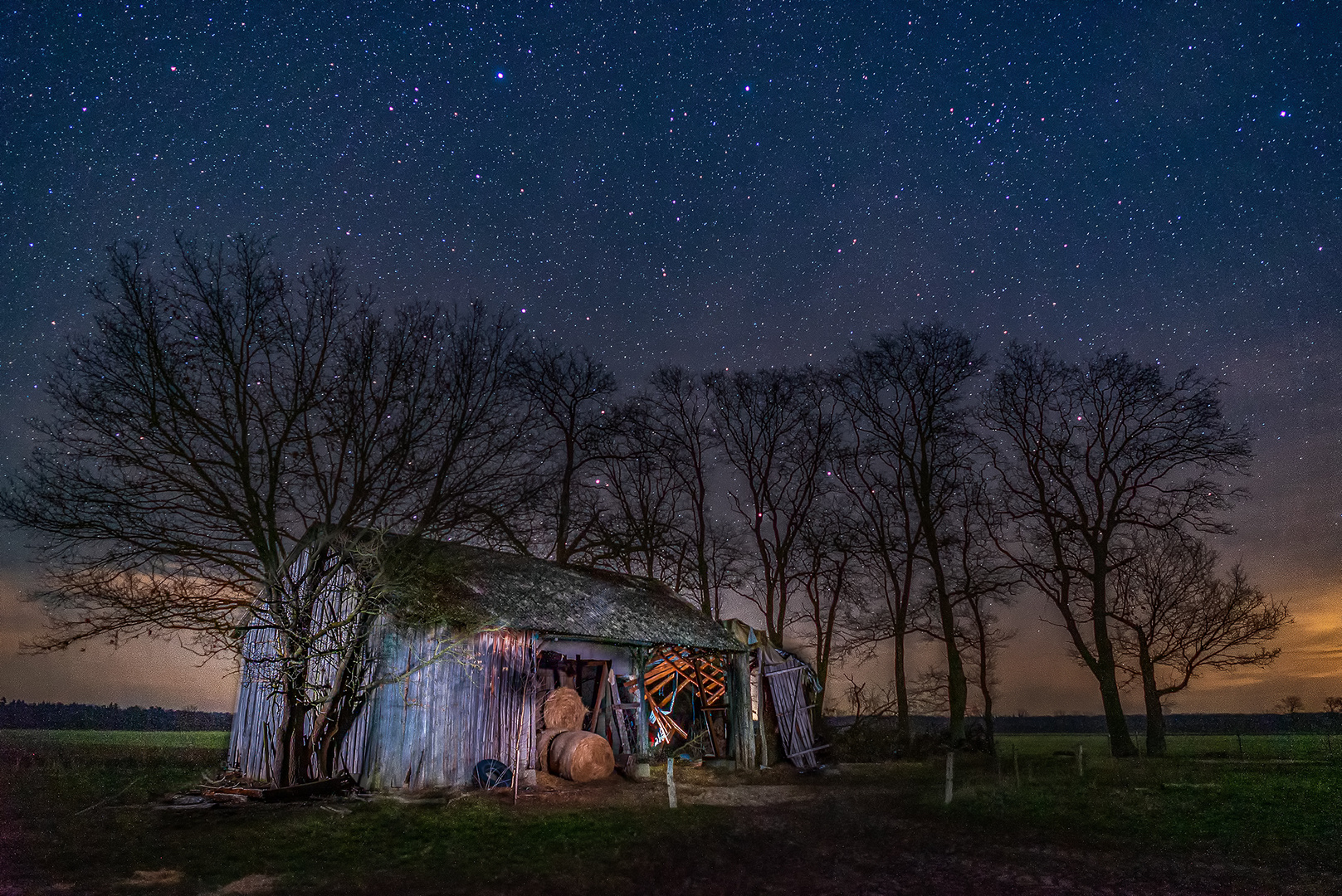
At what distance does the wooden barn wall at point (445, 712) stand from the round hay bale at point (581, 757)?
0.82 metres

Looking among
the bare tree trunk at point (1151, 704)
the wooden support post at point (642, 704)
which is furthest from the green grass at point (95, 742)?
the bare tree trunk at point (1151, 704)

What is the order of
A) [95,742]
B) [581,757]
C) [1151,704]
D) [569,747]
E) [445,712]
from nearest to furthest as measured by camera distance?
[445,712], [581,757], [569,747], [1151,704], [95,742]

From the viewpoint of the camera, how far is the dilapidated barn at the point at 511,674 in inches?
675

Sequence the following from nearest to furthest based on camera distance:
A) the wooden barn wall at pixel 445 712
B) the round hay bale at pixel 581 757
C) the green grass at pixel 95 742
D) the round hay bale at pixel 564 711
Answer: the wooden barn wall at pixel 445 712 → the round hay bale at pixel 581 757 → the round hay bale at pixel 564 711 → the green grass at pixel 95 742

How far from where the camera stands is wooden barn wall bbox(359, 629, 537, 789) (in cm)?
1684

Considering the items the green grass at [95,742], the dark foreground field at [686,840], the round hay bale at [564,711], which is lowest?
the green grass at [95,742]

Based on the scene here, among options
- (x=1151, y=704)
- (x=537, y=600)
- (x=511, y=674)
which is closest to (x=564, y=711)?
(x=511, y=674)

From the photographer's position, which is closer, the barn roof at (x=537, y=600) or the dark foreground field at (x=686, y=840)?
the dark foreground field at (x=686, y=840)

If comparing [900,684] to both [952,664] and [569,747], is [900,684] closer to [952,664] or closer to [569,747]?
[952,664]

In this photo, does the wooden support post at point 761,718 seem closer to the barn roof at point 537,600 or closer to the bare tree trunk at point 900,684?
the barn roof at point 537,600

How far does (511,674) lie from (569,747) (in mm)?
2288

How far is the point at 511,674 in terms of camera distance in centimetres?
1841

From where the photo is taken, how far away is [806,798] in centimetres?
1747

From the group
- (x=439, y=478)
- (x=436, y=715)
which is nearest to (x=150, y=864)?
(x=436, y=715)
